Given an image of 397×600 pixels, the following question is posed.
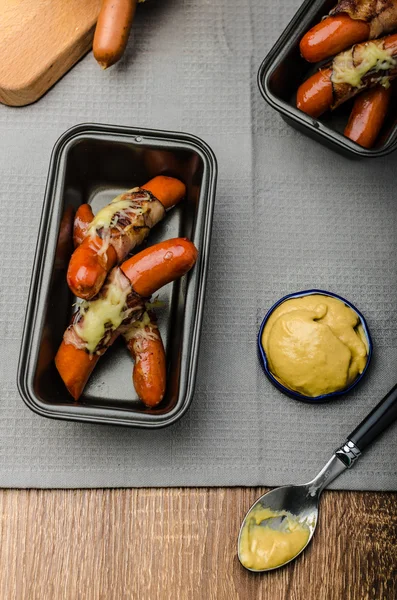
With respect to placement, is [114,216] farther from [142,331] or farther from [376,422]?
[376,422]

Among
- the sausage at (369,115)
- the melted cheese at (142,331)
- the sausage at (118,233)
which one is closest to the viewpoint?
the sausage at (118,233)

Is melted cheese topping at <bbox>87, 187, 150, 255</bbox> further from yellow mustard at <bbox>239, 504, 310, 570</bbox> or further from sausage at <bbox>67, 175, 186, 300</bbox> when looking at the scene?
yellow mustard at <bbox>239, 504, 310, 570</bbox>

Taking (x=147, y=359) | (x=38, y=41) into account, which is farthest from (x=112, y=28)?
(x=147, y=359)

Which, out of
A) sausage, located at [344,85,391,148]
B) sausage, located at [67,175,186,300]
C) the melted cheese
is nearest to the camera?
sausage, located at [67,175,186,300]

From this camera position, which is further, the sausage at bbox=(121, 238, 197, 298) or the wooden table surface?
the wooden table surface

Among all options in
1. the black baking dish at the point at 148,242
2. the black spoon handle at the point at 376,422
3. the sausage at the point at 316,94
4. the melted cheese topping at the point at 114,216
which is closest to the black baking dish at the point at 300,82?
the sausage at the point at 316,94

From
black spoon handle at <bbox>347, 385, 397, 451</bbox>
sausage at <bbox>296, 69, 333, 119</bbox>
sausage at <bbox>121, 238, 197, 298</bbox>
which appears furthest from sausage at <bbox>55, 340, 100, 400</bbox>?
sausage at <bbox>296, 69, 333, 119</bbox>

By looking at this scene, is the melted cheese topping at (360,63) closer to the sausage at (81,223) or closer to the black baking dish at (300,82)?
the black baking dish at (300,82)
